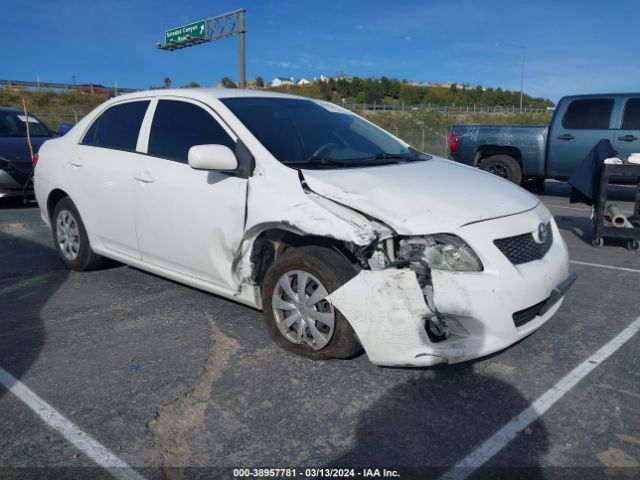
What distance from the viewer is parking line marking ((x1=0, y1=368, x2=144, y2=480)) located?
2391 mm

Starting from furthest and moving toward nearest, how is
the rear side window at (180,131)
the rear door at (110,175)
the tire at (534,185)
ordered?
the tire at (534,185)
the rear door at (110,175)
the rear side window at (180,131)

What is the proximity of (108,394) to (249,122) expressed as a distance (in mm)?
1978

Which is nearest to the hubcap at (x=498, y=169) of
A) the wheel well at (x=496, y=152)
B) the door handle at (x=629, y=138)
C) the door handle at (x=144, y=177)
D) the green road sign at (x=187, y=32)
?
the wheel well at (x=496, y=152)

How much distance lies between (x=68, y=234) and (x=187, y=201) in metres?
2.04

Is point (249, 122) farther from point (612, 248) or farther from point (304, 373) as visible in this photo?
point (612, 248)

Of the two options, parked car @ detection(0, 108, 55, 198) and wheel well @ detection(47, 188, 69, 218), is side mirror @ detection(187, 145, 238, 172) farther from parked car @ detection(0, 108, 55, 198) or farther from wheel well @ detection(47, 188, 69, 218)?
parked car @ detection(0, 108, 55, 198)

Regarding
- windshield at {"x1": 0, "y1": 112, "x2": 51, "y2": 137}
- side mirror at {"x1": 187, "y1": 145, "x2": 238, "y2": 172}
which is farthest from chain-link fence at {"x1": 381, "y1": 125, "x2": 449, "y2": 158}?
side mirror at {"x1": 187, "y1": 145, "x2": 238, "y2": 172}

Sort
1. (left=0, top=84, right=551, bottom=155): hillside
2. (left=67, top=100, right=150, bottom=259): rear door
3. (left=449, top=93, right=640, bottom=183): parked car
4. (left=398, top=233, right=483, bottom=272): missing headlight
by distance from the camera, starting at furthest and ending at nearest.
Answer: (left=0, top=84, right=551, bottom=155): hillside < (left=449, top=93, right=640, bottom=183): parked car < (left=67, top=100, right=150, bottom=259): rear door < (left=398, top=233, right=483, bottom=272): missing headlight

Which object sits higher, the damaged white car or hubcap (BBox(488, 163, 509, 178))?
the damaged white car

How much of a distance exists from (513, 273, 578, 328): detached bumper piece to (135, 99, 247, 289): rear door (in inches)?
69.9

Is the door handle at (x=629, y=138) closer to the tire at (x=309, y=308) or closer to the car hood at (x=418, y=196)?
the car hood at (x=418, y=196)

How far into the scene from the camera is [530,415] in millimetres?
2791

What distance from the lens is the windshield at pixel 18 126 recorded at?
9984 mm

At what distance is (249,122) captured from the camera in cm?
382
